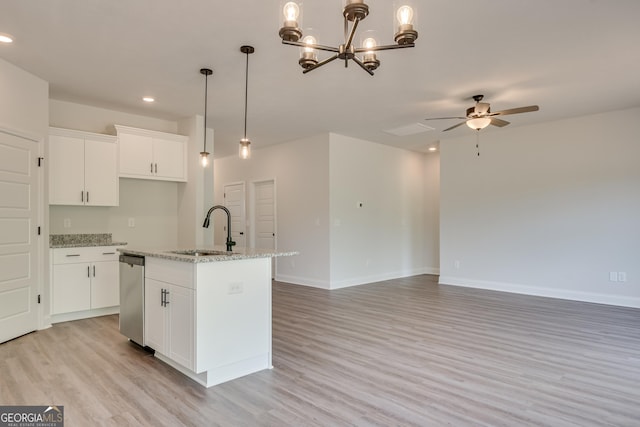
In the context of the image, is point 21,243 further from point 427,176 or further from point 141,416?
point 427,176

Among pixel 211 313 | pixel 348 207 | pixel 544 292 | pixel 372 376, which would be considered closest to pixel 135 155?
pixel 211 313

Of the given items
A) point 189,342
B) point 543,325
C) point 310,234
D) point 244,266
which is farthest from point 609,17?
point 310,234

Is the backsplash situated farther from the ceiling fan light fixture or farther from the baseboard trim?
the baseboard trim

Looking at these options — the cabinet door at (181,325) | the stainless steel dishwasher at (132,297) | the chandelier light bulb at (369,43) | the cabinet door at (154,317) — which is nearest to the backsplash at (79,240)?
the stainless steel dishwasher at (132,297)

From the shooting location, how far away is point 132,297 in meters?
3.35

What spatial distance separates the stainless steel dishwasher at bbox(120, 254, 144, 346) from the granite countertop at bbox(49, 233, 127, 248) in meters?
1.22

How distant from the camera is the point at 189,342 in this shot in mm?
2609

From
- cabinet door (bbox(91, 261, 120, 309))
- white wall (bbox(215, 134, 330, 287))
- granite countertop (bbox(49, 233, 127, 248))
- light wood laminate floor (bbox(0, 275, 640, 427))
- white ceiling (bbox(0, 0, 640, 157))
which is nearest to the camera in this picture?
light wood laminate floor (bbox(0, 275, 640, 427))

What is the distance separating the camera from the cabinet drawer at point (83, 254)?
4191mm

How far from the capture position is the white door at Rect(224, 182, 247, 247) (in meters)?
7.94

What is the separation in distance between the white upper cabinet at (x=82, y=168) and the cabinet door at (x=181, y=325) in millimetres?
2486

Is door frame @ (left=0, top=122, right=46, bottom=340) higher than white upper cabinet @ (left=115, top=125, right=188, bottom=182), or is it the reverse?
white upper cabinet @ (left=115, top=125, right=188, bottom=182)

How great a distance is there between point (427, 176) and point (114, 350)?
6.85 metres

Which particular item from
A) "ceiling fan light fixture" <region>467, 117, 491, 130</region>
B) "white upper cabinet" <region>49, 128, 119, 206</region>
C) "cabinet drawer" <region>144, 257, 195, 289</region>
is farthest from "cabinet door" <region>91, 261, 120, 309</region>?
"ceiling fan light fixture" <region>467, 117, 491, 130</region>
